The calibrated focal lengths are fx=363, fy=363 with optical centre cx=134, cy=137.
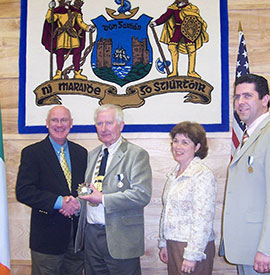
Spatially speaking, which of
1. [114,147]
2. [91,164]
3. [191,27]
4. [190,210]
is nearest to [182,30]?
[191,27]

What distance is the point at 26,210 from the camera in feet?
10.3

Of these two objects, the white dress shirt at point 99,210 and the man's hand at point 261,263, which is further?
the white dress shirt at point 99,210

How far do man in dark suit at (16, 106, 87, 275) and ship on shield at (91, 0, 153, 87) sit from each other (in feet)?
2.97

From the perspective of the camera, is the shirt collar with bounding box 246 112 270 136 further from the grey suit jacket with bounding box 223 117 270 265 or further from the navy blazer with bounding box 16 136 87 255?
the navy blazer with bounding box 16 136 87 255

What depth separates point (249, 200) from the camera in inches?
71.9

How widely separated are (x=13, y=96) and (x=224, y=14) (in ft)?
6.40

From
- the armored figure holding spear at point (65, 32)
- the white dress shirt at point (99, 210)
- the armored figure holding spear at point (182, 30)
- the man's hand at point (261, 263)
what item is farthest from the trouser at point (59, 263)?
the armored figure holding spear at point (182, 30)

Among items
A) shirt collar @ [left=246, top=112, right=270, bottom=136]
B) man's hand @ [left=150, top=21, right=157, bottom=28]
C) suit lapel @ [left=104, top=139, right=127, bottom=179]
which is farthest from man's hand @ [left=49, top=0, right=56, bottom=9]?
shirt collar @ [left=246, top=112, right=270, bottom=136]

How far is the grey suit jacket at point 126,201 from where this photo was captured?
2215 mm

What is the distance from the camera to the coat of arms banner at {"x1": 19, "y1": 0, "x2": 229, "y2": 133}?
3.03 metres

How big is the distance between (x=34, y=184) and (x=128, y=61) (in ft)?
4.36

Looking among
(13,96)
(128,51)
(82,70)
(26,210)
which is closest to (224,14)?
(128,51)

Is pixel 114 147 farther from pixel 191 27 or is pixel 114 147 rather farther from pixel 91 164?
pixel 191 27

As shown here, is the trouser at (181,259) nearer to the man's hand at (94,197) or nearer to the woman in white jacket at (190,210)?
the woman in white jacket at (190,210)
